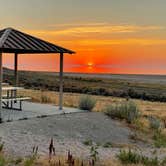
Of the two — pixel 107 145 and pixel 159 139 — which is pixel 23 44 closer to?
pixel 107 145

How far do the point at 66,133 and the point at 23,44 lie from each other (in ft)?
13.3

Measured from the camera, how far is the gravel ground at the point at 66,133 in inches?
434

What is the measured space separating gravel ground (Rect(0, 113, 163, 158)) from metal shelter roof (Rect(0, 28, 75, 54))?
98.6 inches

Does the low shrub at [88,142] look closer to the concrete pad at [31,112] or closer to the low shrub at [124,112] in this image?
the concrete pad at [31,112]

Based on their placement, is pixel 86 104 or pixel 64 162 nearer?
pixel 64 162

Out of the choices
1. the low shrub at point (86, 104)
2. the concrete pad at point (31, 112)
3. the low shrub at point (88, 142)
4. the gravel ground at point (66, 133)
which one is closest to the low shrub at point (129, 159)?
the gravel ground at point (66, 133)

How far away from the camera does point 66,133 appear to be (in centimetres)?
1337

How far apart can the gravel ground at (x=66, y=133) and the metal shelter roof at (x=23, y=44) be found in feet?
8.22

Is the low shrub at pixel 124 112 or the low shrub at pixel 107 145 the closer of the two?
the low shrub at pixel 107 145

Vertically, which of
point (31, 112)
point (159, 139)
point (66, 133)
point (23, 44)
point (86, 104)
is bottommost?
point (159, 139)

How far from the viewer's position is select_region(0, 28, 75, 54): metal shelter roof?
14938 mm

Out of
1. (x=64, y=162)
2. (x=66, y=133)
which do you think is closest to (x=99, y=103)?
(x=66, y=133)

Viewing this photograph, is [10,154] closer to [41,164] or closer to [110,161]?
[41,164]

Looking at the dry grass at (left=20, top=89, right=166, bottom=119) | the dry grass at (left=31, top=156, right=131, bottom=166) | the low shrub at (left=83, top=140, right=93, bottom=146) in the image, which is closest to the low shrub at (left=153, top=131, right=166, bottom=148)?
the low shrub at (left=83, top=140, right=93, bottom=146)
